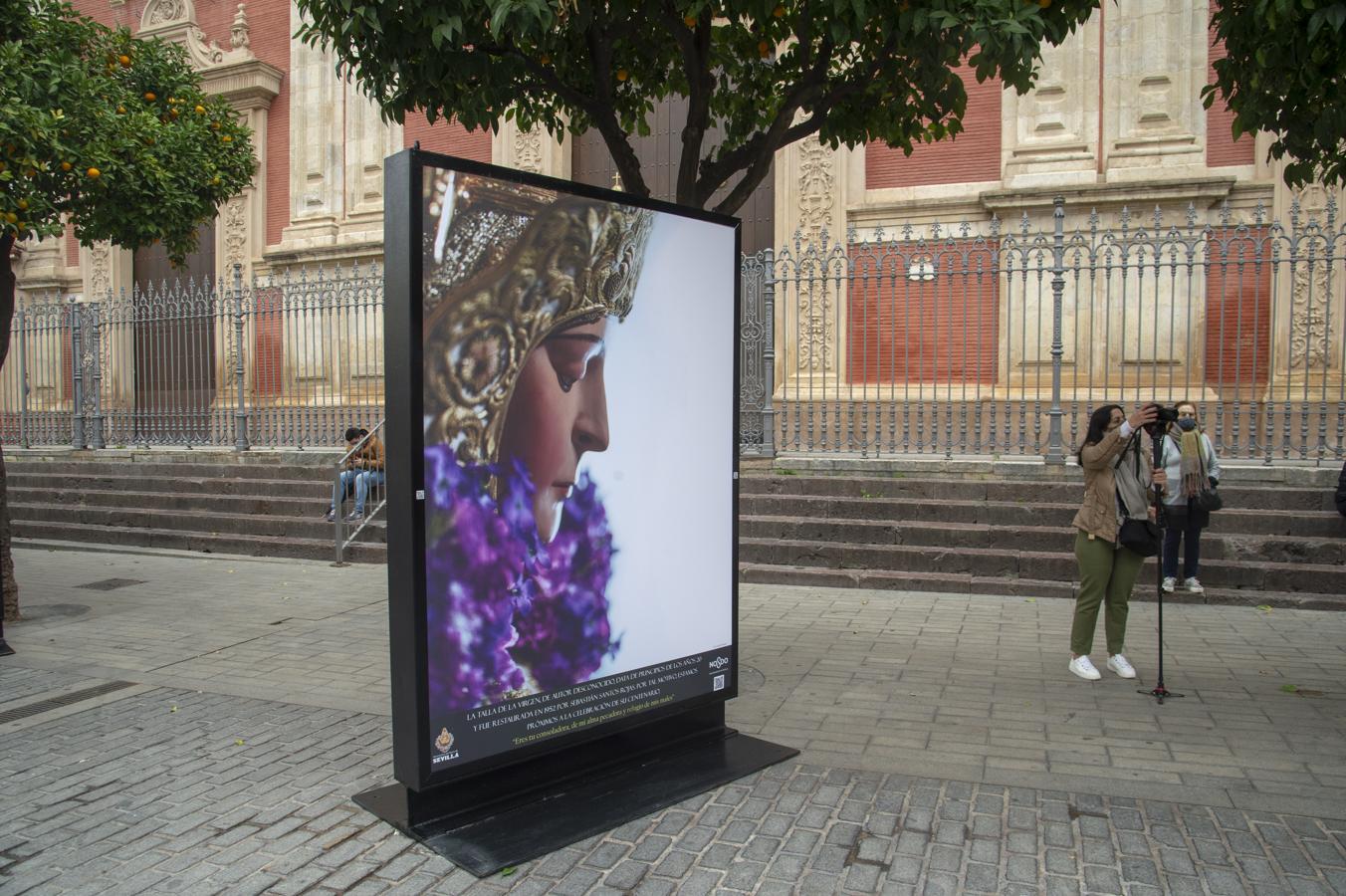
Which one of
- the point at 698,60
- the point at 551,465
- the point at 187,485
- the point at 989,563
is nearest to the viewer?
the point at 551,465

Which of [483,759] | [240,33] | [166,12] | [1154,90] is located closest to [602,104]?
[483,759]

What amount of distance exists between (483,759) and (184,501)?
10654 mm

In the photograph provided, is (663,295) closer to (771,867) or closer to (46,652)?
(771,867)

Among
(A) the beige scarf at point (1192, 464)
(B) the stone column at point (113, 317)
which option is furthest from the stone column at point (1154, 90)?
(B) the stone column at point (113, 317)

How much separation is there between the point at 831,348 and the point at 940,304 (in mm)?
1626

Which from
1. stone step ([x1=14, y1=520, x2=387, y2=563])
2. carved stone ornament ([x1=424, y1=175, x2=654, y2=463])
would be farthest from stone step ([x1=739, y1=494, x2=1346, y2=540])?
carved stone ornament ([x1=424, y1=175, x2=654, y2=463])

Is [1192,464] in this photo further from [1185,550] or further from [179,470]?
A: [179,470]

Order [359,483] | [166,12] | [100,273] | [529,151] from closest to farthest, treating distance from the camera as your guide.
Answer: [359,483] → [529,151] → [166,12] → [100,273]

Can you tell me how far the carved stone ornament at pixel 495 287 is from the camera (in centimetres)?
343

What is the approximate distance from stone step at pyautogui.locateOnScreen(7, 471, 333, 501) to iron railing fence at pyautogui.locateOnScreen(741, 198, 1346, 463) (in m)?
5.75

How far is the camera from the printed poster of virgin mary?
3496 millimetres

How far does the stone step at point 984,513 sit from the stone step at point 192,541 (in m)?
4.47

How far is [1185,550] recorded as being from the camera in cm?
802

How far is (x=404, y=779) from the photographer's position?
3574mm
